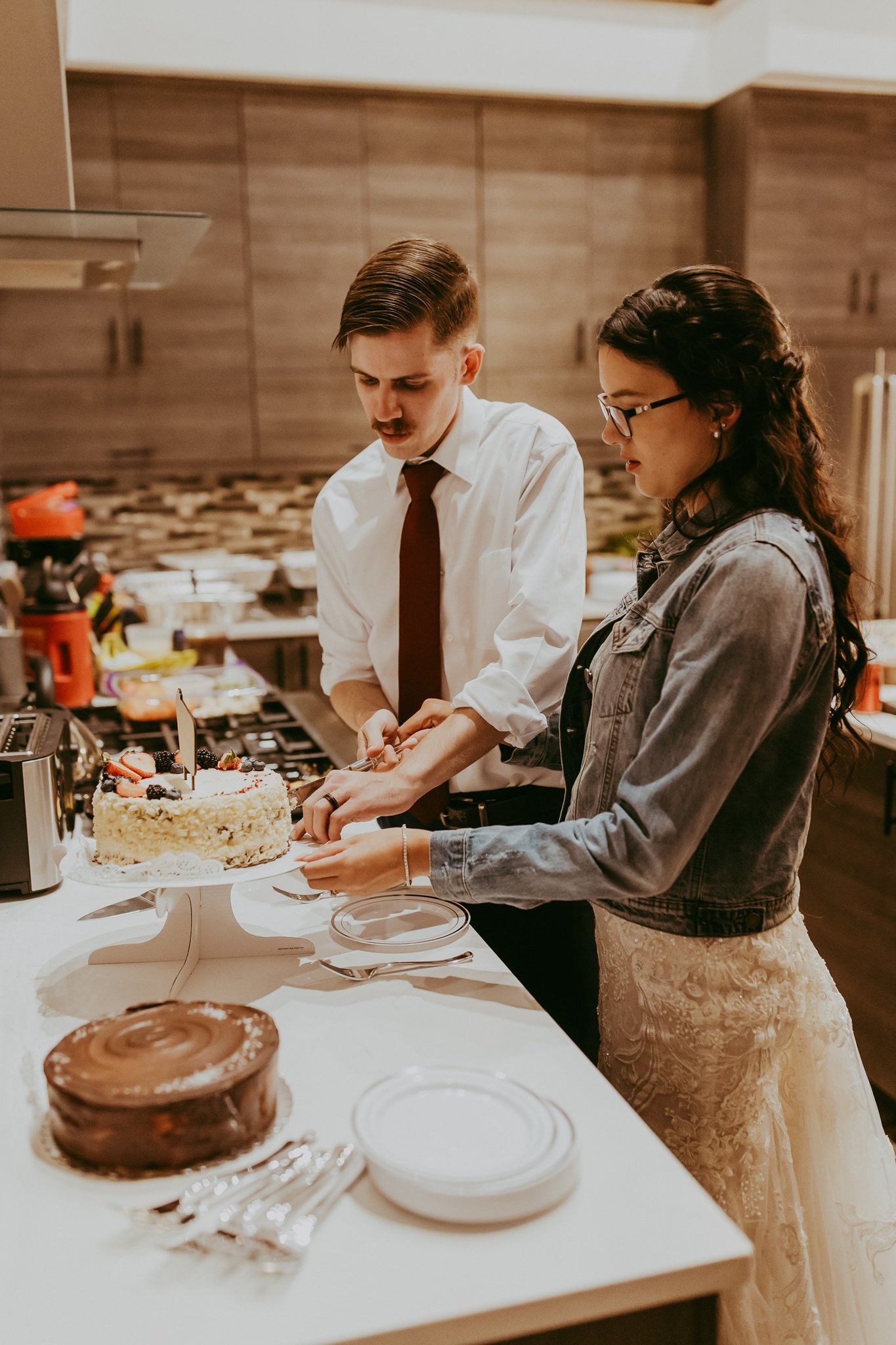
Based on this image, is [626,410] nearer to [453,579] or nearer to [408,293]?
[408,293]

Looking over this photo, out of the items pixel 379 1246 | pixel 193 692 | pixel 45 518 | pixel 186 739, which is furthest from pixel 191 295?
pixel 379 1246

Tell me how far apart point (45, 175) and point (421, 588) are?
3.21 feet

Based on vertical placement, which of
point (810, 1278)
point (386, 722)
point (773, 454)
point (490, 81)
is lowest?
point (810, 1278)

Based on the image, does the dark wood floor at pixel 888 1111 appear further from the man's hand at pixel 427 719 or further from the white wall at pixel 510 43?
the white wall at pixel 510 43

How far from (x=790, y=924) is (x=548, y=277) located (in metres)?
4.04

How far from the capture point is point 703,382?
1.24m

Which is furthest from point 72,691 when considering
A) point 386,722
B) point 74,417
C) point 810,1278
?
point 810,1278

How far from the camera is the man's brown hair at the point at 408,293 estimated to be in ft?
A: 5.55

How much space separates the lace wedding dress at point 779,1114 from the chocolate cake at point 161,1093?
53 centimetres

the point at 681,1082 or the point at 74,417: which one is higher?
the point at 74,417

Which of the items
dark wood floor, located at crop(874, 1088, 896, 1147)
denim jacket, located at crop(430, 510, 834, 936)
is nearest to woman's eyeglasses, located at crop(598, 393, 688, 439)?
denim jacket, located at crop(430, 510, 834, 936)

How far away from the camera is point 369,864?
130 cm

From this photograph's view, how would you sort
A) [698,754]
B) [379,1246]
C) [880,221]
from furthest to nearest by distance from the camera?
[880,221]
[698,754]
[379,1246]

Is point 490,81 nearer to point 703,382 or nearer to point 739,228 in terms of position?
point 739,228
